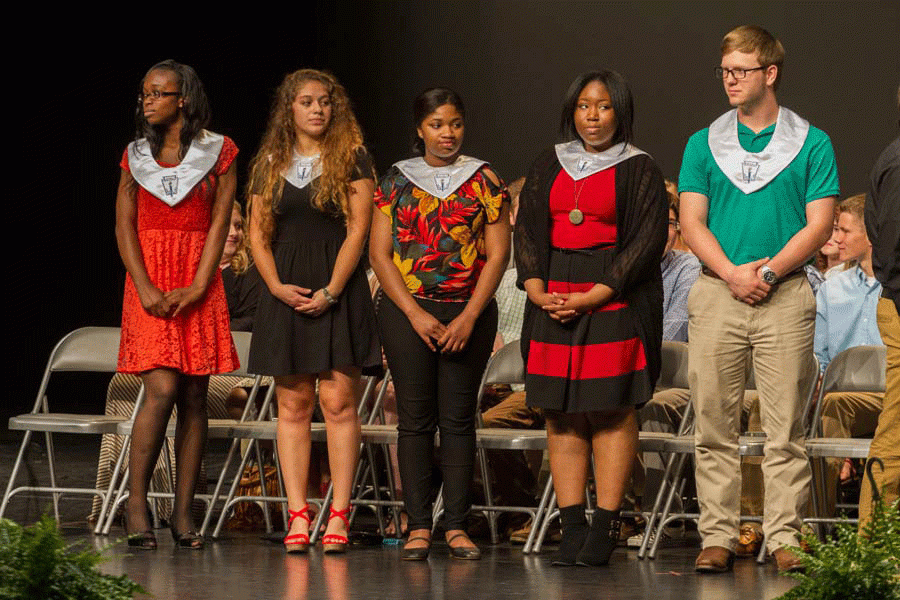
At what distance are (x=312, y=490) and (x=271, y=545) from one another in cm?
82

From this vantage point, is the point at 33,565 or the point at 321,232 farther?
the point at 321,232

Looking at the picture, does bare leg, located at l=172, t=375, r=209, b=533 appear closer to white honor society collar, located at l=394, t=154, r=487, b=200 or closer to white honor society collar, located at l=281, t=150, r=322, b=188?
white honor society collar, located at l=281, t=150, r=322, b=188

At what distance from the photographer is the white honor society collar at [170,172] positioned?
4711mm

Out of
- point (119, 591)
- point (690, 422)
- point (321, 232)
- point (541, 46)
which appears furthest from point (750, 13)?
point (119, 591)

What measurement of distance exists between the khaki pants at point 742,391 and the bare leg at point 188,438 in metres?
1.61

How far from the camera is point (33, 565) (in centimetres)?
238

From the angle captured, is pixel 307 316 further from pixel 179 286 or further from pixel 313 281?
pixel 179 286

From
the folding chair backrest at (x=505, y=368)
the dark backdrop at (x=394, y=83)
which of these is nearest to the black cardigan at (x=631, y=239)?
the folding chair backrest at (x=505, y=368)

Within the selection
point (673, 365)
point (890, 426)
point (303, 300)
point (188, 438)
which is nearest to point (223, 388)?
point (188, 438)

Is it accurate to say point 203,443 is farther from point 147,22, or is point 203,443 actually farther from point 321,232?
point 147,22

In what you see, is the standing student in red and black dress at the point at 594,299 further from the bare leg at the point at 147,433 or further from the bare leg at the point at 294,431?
the bare leg at the point at 147,433

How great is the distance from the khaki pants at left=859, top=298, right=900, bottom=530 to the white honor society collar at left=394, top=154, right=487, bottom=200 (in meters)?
1.37

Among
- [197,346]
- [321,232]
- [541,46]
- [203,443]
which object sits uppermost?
[541,46]

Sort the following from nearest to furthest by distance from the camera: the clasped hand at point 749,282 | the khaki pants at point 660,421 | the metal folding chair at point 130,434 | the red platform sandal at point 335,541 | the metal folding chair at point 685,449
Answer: the clasped hand at point 749,282 → the metal folding chair at point 685,449 → the red platform sandal at point 335,541 → the metal folding chair at point 130,434 → the khaki pants at point 660,421
